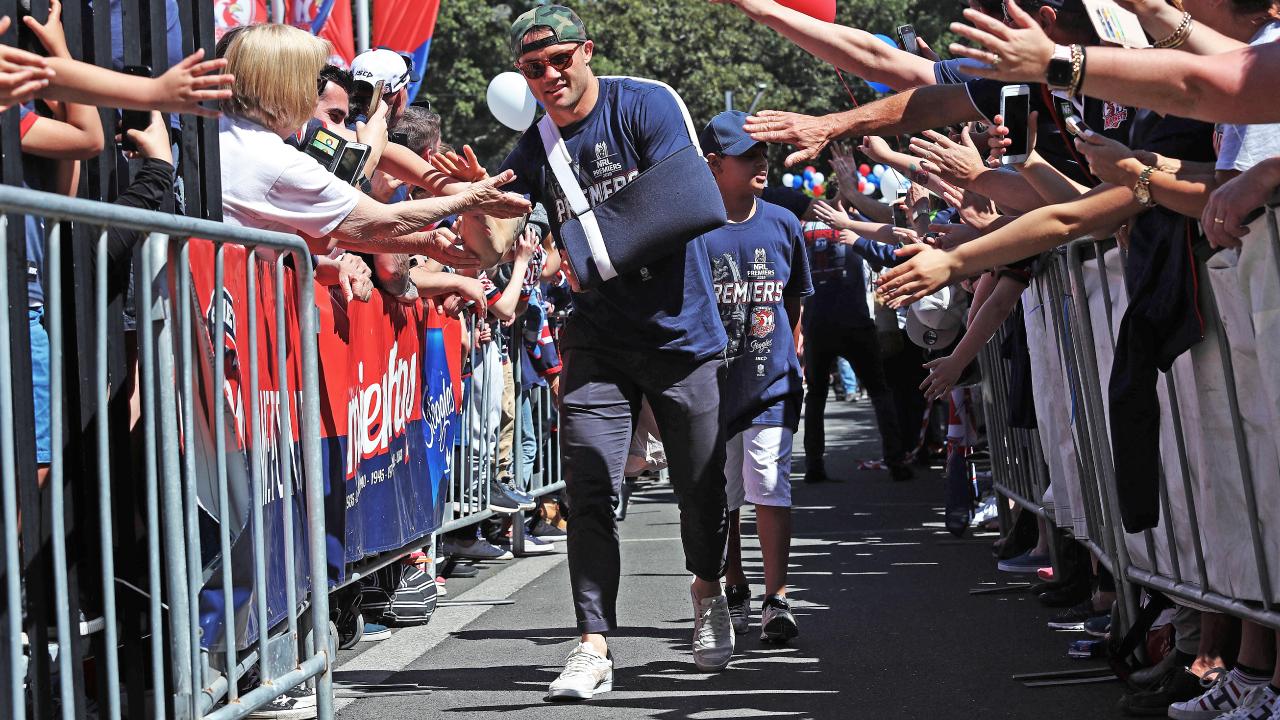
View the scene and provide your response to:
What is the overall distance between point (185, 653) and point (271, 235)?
102 cm

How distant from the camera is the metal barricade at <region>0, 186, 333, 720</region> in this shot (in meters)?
2.86

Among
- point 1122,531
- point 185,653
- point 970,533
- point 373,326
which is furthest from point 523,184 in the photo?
point 970,533

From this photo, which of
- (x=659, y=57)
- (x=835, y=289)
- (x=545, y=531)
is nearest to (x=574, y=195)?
(x=545, y=531)

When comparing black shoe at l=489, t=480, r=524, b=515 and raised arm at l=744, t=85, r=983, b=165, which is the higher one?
raised arm at l=744, t=85, r=983, b=165

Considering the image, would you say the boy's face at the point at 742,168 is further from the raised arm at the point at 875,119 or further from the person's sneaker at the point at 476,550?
the person's sneaker at the point at 476,550

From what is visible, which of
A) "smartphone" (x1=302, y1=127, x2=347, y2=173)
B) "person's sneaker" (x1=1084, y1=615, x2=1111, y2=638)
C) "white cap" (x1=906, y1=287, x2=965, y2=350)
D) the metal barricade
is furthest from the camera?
"white cap" (x1=906, y1=287, x2=965, y2=350)

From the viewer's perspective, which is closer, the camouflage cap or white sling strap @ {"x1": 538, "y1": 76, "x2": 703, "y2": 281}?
white sling strap @ {"x1": 538, "y1": 76, "x2": 703, "y2": 281}

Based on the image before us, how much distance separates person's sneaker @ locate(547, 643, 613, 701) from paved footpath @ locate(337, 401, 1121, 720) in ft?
0.20

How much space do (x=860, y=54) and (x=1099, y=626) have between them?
7.79 ft

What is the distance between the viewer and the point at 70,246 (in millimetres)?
3512

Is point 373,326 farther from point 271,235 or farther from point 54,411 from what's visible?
point 54,411

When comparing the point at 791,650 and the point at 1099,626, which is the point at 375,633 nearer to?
the point at 791,650

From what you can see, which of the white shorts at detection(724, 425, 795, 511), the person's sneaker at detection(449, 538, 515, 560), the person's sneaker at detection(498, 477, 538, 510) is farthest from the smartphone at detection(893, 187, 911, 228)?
the white shorts at detection(724, 425, 795, 511)

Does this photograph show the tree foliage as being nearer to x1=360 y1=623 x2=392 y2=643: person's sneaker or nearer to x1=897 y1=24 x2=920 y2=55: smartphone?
x1=897 y1=24 x2=920 y2=55: smartphone
